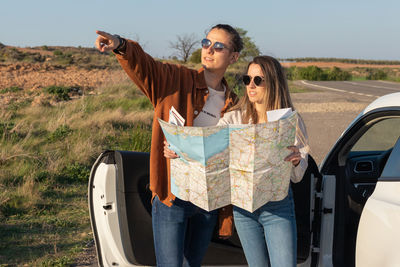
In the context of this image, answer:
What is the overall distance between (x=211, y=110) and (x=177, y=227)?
25.2 inches

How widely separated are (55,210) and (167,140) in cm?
373

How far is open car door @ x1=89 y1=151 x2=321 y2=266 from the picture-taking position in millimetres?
2979

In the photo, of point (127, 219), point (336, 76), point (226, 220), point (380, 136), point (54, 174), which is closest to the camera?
point (226, 220)

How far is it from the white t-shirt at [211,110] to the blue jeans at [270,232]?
48 cm

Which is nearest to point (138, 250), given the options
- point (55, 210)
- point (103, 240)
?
point (103, 240)

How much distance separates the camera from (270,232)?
2.46 meters

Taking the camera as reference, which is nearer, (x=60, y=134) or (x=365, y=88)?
(x=60, y=134)

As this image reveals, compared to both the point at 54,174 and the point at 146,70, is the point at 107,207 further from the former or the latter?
the point at 54,174

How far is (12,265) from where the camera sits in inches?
163

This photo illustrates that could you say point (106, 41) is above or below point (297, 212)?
above

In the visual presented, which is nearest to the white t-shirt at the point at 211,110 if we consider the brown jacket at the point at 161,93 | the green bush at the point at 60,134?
the brown jacket at the point at 161,93

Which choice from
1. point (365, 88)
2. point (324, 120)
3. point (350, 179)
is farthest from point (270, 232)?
point (365, 88)

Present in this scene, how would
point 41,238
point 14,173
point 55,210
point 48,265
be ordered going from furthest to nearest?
point 14,173
point 55,210
point 41,238
point 48,265

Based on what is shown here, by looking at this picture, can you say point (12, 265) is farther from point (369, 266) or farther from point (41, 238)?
point (369, 266)
